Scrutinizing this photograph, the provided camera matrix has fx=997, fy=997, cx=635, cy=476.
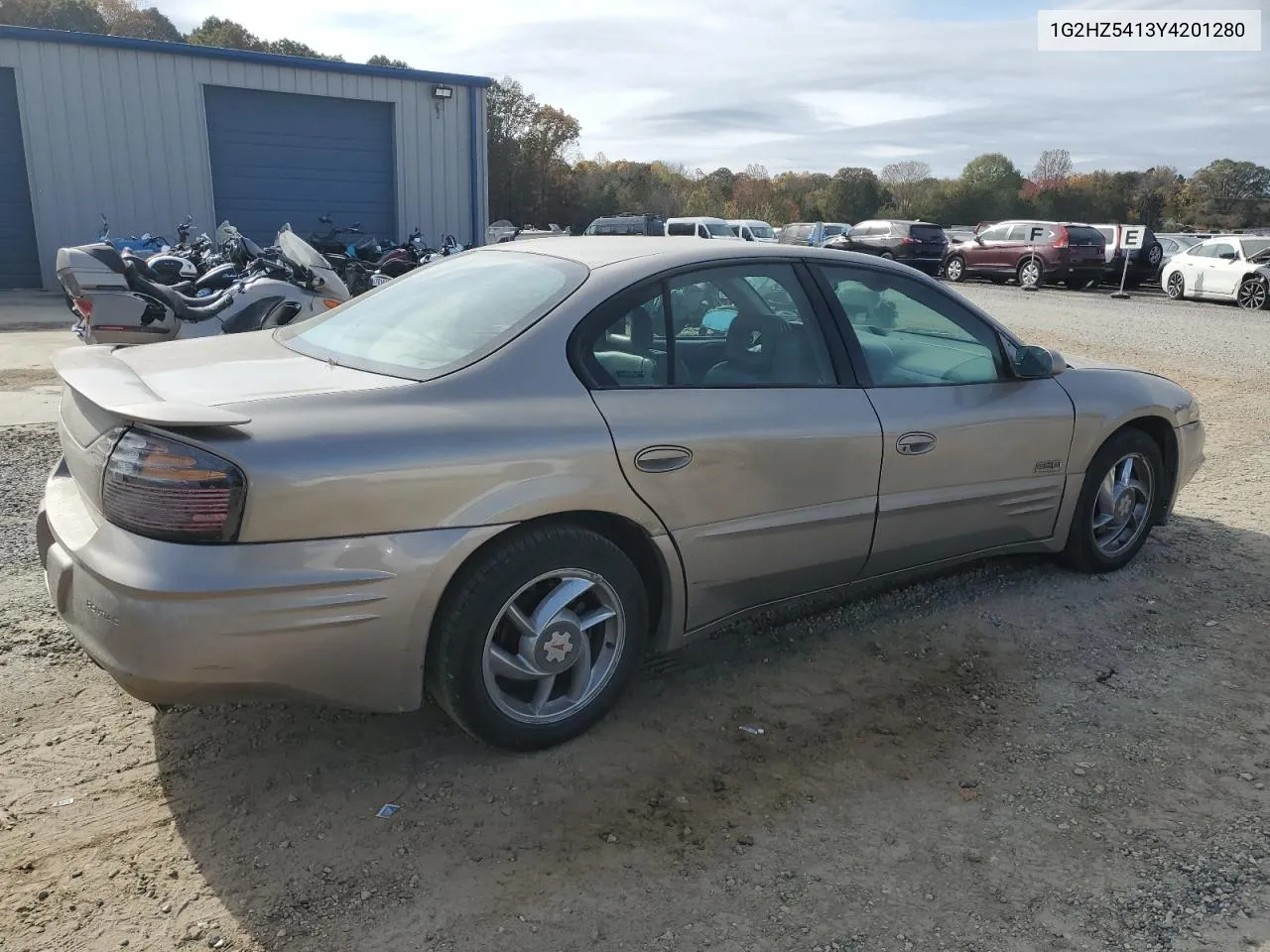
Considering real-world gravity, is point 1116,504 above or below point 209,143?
below

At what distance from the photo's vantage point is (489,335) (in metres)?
3.04

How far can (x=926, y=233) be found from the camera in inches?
1048

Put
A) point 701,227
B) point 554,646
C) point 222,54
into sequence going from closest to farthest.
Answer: point 554,646 → point 222,54 → point 701,227

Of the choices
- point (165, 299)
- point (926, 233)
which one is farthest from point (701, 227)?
point (165, 299)

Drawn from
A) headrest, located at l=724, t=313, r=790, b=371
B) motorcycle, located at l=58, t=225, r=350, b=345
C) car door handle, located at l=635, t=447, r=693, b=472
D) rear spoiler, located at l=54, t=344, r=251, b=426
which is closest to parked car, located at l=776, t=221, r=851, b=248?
motorcycle, located at l=58, t=225, r=350, b=345

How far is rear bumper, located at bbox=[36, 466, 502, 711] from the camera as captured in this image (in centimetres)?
241

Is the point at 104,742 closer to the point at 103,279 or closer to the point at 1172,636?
the point at 1172,636

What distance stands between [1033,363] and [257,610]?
3.13 m

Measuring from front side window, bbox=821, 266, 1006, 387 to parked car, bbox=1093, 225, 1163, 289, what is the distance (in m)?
21.5

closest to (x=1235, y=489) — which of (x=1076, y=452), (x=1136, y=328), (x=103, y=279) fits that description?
(x=1076, y=452)

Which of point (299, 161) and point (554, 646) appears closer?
point (554, 646)

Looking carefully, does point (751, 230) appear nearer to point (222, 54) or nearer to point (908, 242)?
point (908, 242)

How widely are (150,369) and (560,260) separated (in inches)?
52.6

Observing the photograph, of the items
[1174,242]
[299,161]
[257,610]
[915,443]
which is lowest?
[257,610]
